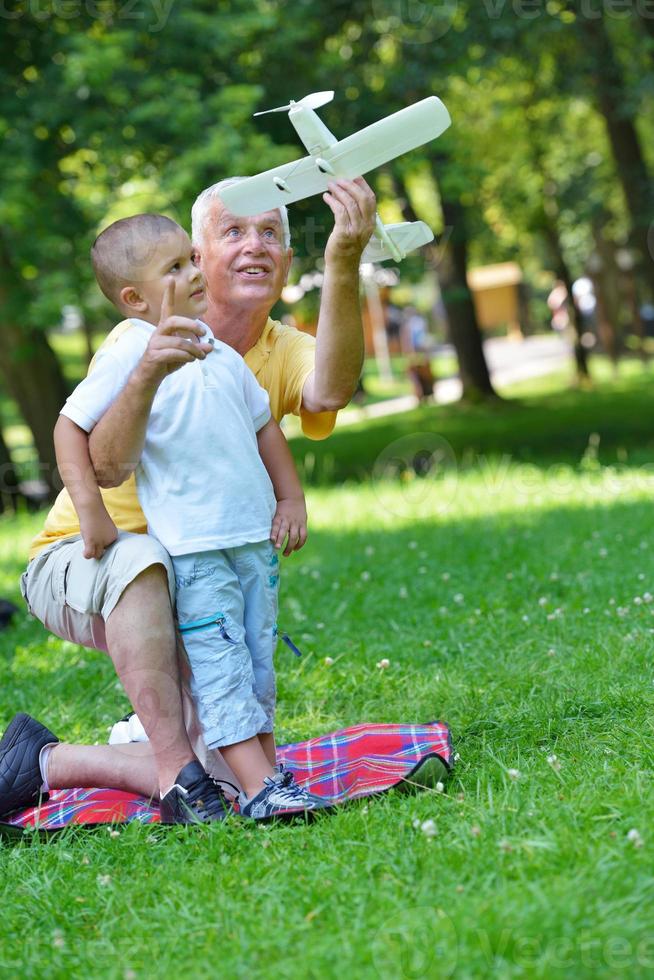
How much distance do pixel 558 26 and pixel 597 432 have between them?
6000 mm

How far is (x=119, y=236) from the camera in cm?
342

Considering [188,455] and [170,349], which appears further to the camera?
[188,455]

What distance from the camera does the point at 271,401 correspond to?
3959 millimetres

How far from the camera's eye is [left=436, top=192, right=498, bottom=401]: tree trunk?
1891 cm

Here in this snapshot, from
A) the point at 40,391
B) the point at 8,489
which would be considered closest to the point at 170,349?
the point at 40,391

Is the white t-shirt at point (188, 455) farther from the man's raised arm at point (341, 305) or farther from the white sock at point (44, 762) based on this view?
the white sock at point (44, 762)

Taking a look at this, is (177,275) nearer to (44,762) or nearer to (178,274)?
(178,274)

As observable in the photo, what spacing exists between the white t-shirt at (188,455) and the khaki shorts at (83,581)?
9cm

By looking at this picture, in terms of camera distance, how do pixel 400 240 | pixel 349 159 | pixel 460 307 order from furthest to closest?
pixel 460 307 < pixel 400 240 < pixel 349 159

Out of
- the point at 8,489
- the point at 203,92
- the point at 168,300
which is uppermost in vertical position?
the point at 203,92

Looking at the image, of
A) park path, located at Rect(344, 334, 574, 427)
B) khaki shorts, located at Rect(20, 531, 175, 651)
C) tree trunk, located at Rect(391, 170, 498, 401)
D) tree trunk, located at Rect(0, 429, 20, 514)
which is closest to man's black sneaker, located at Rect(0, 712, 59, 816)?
khaki shorts, located at Rect(20, 531, 175, 651)

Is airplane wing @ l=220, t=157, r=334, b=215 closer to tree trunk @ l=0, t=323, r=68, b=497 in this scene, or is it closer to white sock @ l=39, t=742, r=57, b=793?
white sock @ l=39, t=742, r=57, b=793

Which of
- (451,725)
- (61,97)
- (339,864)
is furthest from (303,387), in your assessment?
(61,97)

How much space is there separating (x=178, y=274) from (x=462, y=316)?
17.9 meters
